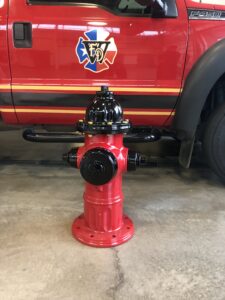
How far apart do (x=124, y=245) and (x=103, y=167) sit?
0.45 metres

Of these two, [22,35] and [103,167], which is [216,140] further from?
[22,35]

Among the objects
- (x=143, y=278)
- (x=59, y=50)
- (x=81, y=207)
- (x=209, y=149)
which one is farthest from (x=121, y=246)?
(x=59, y=50)

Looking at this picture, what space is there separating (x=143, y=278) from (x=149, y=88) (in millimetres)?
1269

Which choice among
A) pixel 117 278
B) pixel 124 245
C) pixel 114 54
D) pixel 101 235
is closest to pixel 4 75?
pixel 114 54

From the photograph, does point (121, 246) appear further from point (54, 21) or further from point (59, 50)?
point (54, 21)

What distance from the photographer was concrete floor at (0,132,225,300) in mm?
1496

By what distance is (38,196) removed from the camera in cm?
245

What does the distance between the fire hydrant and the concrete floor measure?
0.08 m

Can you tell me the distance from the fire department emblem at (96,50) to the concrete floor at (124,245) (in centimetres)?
93

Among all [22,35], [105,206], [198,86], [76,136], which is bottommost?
[105,206]

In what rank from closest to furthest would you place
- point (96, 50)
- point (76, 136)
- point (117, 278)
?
point (117, 278) < point (96, 50) < point (76, 136)

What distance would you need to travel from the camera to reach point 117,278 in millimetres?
1559

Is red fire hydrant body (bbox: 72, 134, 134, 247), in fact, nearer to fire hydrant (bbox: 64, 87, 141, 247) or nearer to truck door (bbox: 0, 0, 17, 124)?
fire hydrant (bbox: 64, 87, 141, 247)

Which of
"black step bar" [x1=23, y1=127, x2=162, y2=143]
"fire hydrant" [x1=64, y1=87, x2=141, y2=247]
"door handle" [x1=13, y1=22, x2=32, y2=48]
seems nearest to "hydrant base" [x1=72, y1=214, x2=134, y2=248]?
"fire hydrant" [x1=64, y1=87, x2=141, y2=247]
